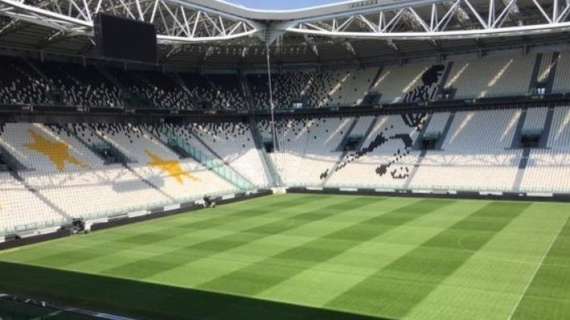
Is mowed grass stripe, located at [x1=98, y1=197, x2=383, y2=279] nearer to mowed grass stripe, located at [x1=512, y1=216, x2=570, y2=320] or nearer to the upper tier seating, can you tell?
mowed grass stripe, located at [x1=512, y1=216, x2=570, y2=320]

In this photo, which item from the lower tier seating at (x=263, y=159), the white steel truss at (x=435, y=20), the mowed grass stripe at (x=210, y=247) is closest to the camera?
the mowed grass stripe at (x=210, y=247)

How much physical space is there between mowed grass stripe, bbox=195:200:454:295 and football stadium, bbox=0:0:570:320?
0.41 feet

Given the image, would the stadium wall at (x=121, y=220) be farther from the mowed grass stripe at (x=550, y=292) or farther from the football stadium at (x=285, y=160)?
the mowed grass stripe at (x=550, y=292)

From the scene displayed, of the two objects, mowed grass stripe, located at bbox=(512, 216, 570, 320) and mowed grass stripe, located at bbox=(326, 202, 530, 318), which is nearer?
mowed grass stripe, located at bbox=(512, 216, 570, 320)

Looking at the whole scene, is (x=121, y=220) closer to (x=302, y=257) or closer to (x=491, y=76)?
(x=302, y=257)

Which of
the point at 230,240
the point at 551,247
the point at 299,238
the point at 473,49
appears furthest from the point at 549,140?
the point at 230,240

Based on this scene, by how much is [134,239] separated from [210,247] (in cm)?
472

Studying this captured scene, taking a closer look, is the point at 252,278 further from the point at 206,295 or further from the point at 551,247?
the point at 551,247

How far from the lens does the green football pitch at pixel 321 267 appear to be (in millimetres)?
13641

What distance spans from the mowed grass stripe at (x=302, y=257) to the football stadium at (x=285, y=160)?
125mm

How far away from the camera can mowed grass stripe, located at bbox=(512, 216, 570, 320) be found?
12505mm

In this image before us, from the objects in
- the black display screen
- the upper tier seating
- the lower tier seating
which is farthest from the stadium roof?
the lower tier seating

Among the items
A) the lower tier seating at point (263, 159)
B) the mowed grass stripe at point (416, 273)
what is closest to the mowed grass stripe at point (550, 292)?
the mowed grass stripe at point (416, 273)

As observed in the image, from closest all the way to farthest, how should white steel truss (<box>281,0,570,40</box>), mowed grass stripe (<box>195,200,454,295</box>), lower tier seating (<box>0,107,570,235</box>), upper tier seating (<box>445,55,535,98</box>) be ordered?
mowed grass stripe (<box>195,200,454,295</box>) → white steel truss (<box>281,0,570,40</box>) → lower tier seating (<box>0,107,570,235</box>) → upper tier seating (<box>445,55,535,98</box>)
